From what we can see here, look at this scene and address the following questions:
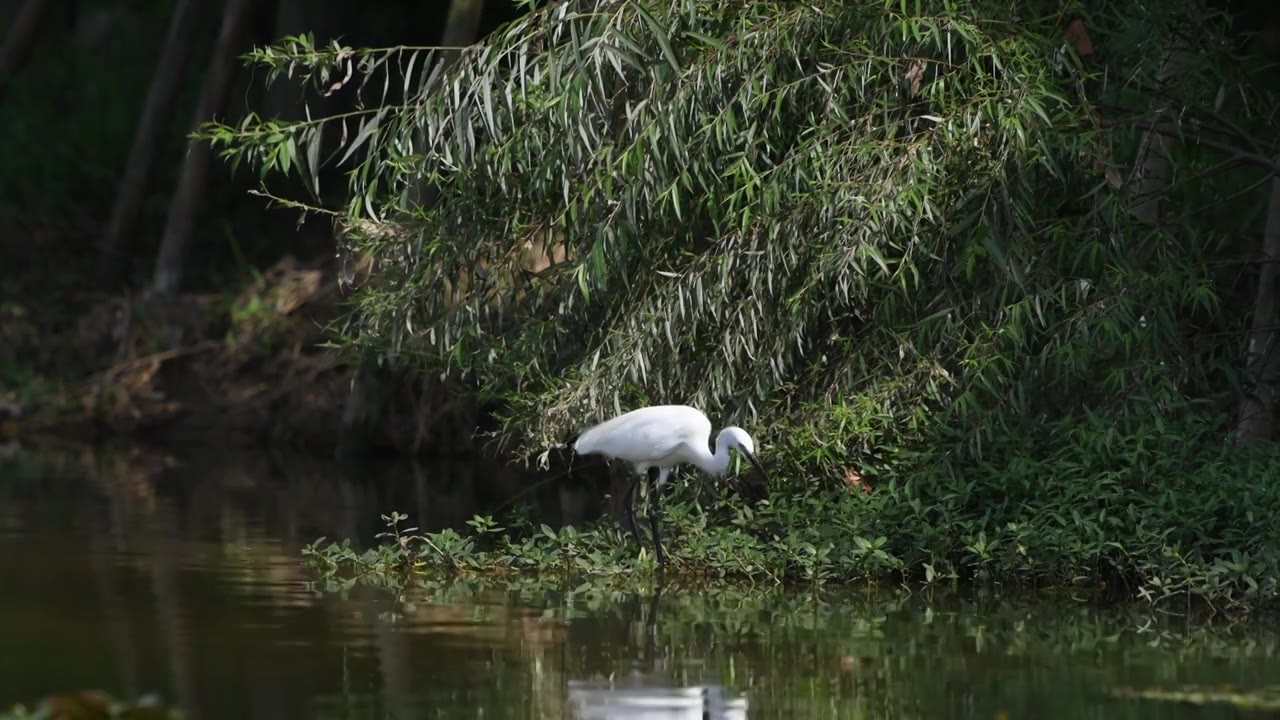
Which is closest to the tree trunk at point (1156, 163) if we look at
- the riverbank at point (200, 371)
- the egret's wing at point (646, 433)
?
the egret's wing at point (646, 433)

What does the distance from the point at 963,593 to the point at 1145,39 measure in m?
3.16

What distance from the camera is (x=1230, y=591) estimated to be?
368 inches

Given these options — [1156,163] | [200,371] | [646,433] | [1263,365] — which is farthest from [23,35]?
[1263,365]

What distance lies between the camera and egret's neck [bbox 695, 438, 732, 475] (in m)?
10.1

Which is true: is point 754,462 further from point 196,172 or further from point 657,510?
point 196,172

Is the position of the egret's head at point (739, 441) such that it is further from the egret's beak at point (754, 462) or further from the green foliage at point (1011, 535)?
the green foliage at point (1011, 535)

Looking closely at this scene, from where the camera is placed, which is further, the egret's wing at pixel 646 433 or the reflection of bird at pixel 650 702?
the egret's wing at pixel 646 433

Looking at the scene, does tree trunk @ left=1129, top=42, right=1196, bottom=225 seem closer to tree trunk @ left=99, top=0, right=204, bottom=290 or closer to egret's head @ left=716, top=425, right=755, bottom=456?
egret's head @ left=716, top=425, right=755, bottom=456

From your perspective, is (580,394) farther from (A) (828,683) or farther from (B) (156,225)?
(B) (156,225)

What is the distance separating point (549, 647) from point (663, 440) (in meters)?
2.09

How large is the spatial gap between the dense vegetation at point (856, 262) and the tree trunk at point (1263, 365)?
295mm

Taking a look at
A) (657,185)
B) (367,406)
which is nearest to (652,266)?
(657,185)

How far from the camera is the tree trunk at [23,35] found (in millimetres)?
21734

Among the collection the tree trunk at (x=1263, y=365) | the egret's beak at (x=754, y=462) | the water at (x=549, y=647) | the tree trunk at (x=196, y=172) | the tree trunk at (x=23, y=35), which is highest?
the tree trunk at (x=23, y=35)
